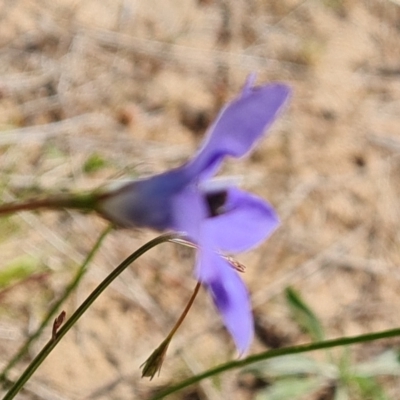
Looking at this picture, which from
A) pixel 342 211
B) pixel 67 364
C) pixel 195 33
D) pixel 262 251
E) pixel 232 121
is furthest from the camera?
pixel 195 33

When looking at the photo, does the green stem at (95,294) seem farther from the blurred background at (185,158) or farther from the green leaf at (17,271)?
the blurred background at (185,158)

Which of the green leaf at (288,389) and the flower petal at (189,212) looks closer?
the flower petal at (189,212)

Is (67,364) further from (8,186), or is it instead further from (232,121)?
(232,121)

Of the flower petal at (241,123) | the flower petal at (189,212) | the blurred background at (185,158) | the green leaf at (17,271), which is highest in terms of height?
the blurred background at (185,158)

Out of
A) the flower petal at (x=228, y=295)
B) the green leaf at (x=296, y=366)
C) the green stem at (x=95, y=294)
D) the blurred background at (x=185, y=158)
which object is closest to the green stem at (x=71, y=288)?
the green stem at (x=95, y=294)

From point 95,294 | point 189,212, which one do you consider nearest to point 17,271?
point 95,294

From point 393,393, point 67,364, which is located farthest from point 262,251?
point 67,364

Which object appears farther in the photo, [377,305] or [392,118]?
[392,118]
